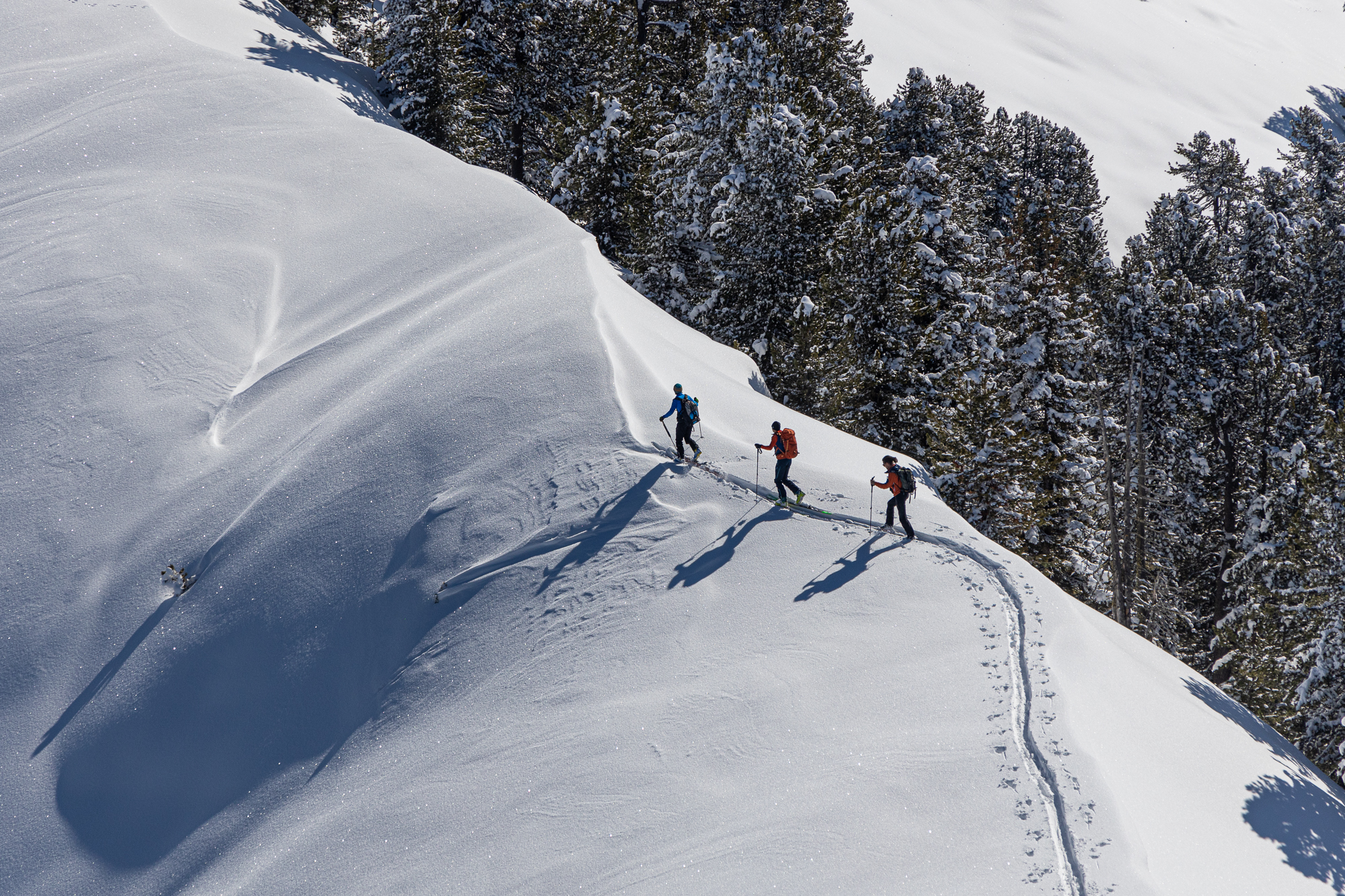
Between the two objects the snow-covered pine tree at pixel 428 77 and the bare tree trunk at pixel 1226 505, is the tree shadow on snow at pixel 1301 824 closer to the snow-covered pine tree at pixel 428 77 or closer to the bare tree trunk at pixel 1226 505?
the bare tree trunk at pixel 1226 505

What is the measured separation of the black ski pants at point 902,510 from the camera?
14.9 metres

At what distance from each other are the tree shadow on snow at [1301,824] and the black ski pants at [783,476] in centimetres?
759

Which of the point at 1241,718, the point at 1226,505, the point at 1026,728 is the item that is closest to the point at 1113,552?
the point at 1226,505

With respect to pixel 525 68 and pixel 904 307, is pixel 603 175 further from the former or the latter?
pixel 904 307

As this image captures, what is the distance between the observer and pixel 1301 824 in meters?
12.3

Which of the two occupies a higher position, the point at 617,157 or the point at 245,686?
the point at 617,157

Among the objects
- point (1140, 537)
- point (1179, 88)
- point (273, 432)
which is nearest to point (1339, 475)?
point (1140, 537)

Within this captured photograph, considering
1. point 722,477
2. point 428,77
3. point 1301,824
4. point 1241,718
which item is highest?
point 428,77

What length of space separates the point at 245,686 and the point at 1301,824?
584 inches

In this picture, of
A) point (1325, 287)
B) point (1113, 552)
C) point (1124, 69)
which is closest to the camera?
point (1113, 552)

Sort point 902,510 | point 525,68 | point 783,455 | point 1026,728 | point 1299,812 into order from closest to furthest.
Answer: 1. point 1026,728
2. point 1299,812
3. point 902,510
4. point 783,455
5. point 525,68

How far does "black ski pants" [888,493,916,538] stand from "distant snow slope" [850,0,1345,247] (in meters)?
65.2

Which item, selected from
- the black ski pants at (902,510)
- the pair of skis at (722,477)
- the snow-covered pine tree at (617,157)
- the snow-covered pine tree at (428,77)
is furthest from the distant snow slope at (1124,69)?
the pair of skis at (722,477)

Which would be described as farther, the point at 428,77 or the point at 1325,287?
the point at 1325,287
